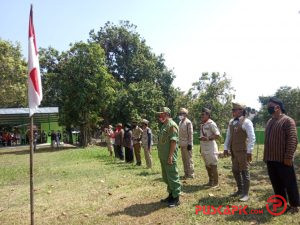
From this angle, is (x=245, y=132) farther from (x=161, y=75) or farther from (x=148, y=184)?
(x=161, y=75)

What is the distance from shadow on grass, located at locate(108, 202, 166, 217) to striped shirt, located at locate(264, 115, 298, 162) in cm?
225

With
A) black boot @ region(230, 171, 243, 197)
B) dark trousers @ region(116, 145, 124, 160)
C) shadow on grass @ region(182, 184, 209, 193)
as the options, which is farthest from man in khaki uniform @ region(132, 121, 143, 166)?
black boot @ region(230, 171, 243, 197)

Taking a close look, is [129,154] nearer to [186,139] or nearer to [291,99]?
[186,139]

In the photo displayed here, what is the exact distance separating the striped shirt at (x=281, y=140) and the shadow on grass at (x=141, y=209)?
225cm

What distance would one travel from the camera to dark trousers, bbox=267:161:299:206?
636cm

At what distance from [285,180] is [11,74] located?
32237 millimetres

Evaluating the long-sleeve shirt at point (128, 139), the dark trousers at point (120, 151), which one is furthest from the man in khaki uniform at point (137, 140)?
the dark trousers at point (120, 151)

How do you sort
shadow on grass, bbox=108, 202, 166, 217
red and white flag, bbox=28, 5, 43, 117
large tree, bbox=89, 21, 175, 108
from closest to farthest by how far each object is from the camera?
red and white flag, bbox=28, 5, 43, 117
shadow on grass, bbox=108, 202, 166, 217
large tree, bbox=89, 21, 175, 108

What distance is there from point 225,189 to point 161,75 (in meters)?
39.8

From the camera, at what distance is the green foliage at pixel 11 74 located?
34.1 meters

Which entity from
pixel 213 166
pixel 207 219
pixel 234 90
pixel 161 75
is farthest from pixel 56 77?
pixel 207 219

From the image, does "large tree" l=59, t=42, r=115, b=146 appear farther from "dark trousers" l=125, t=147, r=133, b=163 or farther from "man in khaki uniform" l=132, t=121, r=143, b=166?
"man in khaki uniform" l=132, t=121, r=143, b=166

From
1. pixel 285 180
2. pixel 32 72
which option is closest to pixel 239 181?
pixel 285 180

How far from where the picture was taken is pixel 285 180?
6.41m
